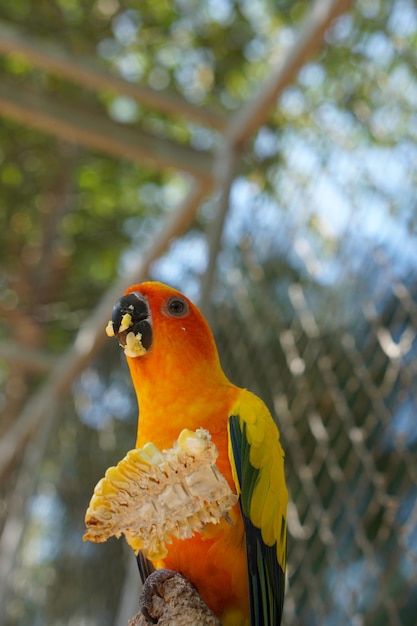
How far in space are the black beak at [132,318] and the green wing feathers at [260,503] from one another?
6.1 inches

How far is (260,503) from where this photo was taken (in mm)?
970

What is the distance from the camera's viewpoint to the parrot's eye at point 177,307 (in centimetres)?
101

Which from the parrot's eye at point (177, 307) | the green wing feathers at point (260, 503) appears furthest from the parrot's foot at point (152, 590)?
the parrot's eye at point (177, 307)

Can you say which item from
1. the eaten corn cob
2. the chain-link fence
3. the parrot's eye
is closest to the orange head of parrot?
the parrot's eye

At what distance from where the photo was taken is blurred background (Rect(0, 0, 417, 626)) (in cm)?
160

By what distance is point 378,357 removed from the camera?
1.63m

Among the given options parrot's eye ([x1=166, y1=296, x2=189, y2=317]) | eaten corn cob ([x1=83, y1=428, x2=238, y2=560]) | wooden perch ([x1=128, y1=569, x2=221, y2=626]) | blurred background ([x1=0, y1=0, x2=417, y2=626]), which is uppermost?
blurred background ([x1=0, y1=0, x2=417, y2=626])

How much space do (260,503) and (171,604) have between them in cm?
17

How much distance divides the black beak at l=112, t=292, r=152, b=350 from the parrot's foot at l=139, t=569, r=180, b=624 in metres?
0.27

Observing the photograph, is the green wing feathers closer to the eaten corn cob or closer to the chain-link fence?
the eaten corn cob

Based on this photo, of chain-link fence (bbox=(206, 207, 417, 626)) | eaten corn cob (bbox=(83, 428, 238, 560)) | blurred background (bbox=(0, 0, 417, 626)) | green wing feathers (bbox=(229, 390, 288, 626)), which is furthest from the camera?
blurred background (bbox=(0, 0, 417, 626))

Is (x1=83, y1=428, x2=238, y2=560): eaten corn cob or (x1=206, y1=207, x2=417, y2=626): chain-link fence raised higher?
Answer: (x1=206, y1=207, x2=417, y2=626): chain-link fence

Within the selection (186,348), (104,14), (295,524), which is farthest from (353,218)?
(104,14)

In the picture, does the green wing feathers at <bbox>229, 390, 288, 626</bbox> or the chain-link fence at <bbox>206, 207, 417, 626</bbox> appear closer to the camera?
the green wing feathers at <bbox>229, 390, 288, 626</bbox>
